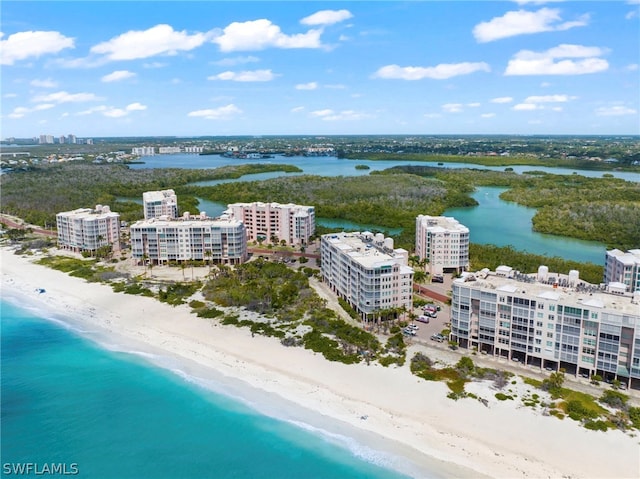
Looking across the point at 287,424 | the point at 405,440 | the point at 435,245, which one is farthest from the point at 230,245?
the point at 405,440

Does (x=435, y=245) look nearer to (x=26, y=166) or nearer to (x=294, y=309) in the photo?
(x=294, y=309)

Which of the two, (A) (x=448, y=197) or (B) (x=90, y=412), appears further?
(A) (x=448, y=197)

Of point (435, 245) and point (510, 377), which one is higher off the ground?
point (435, 245)

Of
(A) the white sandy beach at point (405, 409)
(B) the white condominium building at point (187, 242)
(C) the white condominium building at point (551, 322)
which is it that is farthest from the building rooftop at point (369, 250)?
(B) the white condominium building at point (187, 242)

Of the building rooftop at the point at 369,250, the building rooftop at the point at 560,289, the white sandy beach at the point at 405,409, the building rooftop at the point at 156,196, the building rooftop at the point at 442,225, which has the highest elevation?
the building rooftop at the point at 156,196

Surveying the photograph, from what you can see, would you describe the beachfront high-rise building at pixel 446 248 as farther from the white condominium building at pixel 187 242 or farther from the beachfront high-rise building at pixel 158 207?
the beachfront high-rise building at pixel 158 207

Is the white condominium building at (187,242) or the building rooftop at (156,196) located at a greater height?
the building rooftop at (156,196)
